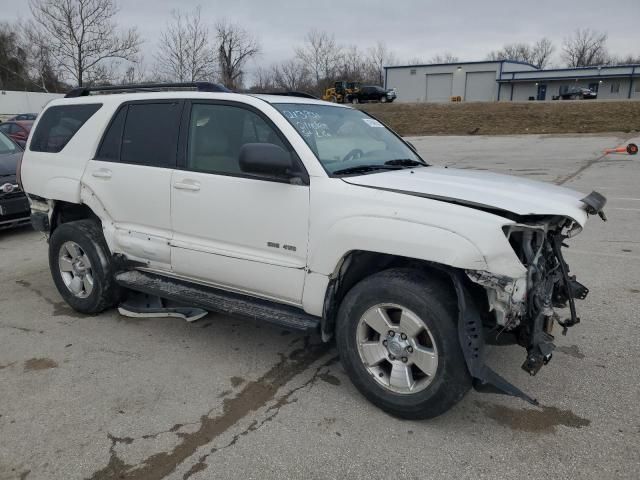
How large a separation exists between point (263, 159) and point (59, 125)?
2759 millimetres

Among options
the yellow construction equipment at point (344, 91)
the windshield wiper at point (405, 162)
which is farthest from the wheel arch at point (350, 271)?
the yellow construction equipment at point (344, 91)

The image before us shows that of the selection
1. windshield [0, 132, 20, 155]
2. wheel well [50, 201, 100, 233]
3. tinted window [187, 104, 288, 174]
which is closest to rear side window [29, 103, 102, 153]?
wheel well [50, 201, 100, 233]

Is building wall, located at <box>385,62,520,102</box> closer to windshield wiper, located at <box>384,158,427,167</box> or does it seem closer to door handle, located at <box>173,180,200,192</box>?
windshield wiper, located at <box>384,158,427,167</box>

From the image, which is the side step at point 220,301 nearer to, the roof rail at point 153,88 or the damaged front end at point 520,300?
the damaged front end at point 520,300

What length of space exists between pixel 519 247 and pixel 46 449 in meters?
2.87

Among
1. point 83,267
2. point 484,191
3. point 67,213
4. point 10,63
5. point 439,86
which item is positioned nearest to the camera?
point 484,191

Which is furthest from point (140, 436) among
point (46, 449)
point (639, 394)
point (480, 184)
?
point (639, 394)

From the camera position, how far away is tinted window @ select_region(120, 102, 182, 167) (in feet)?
Answer: 13.3

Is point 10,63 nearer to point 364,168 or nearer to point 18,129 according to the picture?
point 18,129

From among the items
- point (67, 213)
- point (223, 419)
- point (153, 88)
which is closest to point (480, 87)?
point (153, 88)

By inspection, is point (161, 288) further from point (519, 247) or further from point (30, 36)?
point (30, 36)

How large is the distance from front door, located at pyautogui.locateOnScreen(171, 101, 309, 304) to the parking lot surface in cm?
65

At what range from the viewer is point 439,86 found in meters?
67.1

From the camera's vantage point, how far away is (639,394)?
330 cm
